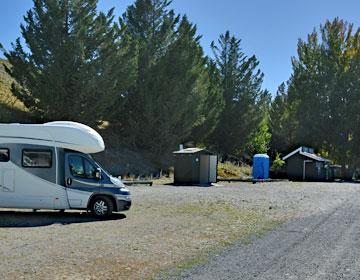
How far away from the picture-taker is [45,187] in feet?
46.5

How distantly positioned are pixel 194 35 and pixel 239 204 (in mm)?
29957

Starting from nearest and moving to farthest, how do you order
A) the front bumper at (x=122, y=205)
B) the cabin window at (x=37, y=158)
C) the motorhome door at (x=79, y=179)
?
1. the cabin window at (x=37, y=158)
2. the motorhome door at (x=79, y=179)
3. the front bumper at (x=122, y=205)

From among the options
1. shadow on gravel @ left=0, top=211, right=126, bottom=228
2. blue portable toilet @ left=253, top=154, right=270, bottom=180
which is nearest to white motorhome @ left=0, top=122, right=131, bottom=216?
shadow on gravel @ left=0, top=211, right=126, bottom=228

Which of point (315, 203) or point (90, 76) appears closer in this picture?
point (315, 203)

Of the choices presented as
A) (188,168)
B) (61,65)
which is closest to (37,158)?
(61,65)

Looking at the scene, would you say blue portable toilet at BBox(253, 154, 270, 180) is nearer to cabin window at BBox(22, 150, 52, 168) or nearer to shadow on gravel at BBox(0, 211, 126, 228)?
shadow on gravel at BBox(0, 211, 126, 228)

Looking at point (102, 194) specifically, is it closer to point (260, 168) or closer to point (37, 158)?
point (37, 158)

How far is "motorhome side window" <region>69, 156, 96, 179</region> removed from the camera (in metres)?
14.4

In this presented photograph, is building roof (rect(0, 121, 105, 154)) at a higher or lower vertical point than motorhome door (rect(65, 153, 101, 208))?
higher

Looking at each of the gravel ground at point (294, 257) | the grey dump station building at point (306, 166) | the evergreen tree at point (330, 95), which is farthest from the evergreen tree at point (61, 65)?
the evergreen tree at point (330, 95)

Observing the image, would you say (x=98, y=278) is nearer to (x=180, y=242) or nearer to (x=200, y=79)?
(x=180, y=242)

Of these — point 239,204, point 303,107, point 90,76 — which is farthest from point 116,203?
point 303,107

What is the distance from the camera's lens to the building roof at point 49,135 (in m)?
14.2

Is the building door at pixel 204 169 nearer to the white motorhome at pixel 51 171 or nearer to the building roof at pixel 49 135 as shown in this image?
the white motorhome at pixel 51 171
